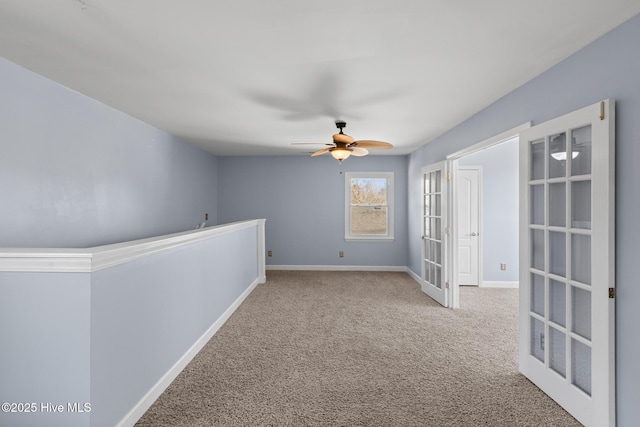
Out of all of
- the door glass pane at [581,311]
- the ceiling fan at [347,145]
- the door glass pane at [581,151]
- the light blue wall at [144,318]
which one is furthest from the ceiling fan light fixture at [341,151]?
the door glass pane at [581,311]

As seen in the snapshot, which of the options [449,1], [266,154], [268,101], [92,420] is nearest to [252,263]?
[266,154]

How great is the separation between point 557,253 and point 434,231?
8.47 feet

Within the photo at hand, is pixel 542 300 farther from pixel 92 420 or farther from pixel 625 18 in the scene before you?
pixel 92 420

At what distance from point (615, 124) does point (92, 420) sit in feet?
10.4

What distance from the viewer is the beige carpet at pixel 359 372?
6.86ft

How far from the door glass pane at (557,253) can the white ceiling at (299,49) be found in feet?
4.04

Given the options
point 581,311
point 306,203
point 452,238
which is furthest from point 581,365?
point 306,203

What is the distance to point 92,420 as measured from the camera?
5.22ft

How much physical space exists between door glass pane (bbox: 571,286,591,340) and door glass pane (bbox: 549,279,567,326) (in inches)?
3.5

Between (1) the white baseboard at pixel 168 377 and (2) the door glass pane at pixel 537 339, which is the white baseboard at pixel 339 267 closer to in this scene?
(1) the white baseboard at pixel 168 377

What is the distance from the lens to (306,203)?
680 centimetres

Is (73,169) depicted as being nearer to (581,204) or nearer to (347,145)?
(347,145)

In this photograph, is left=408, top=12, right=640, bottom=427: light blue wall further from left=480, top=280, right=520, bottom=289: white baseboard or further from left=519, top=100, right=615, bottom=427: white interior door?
left=480, top=280, right=520, bottom=289: white baseboard

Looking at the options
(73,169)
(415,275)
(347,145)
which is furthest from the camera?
(415,275)
